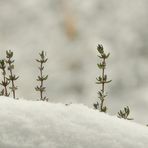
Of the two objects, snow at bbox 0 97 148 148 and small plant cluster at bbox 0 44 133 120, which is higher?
snow at bbox 0 97 148 148

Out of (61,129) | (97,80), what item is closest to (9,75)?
(97,80)

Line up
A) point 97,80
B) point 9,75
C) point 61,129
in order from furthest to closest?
point 9,75
point 97,80
point 61,129

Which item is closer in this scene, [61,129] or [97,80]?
[61,129]

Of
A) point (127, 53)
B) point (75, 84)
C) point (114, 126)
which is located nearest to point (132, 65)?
point (127, 53)

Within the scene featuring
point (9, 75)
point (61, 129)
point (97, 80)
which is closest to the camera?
point (61, 129)

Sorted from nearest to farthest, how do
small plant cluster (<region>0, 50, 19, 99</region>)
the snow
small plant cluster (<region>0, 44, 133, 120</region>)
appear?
the snow → small plant cluster (<region>0, 44, 133, 120</region>) → small plant cluster (<region>0, 50, 19, 99</region>)

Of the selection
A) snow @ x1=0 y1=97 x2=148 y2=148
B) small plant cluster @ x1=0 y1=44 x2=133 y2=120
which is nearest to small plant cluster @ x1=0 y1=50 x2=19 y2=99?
small plant cluster @ x1=0 y1=44 x2=133 y2=120

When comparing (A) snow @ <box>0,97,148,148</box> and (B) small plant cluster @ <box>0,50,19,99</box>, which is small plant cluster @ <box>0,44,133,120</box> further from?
(A) snow @ <box>0,97,148,148</box>

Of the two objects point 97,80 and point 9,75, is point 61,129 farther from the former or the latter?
point 9,75
